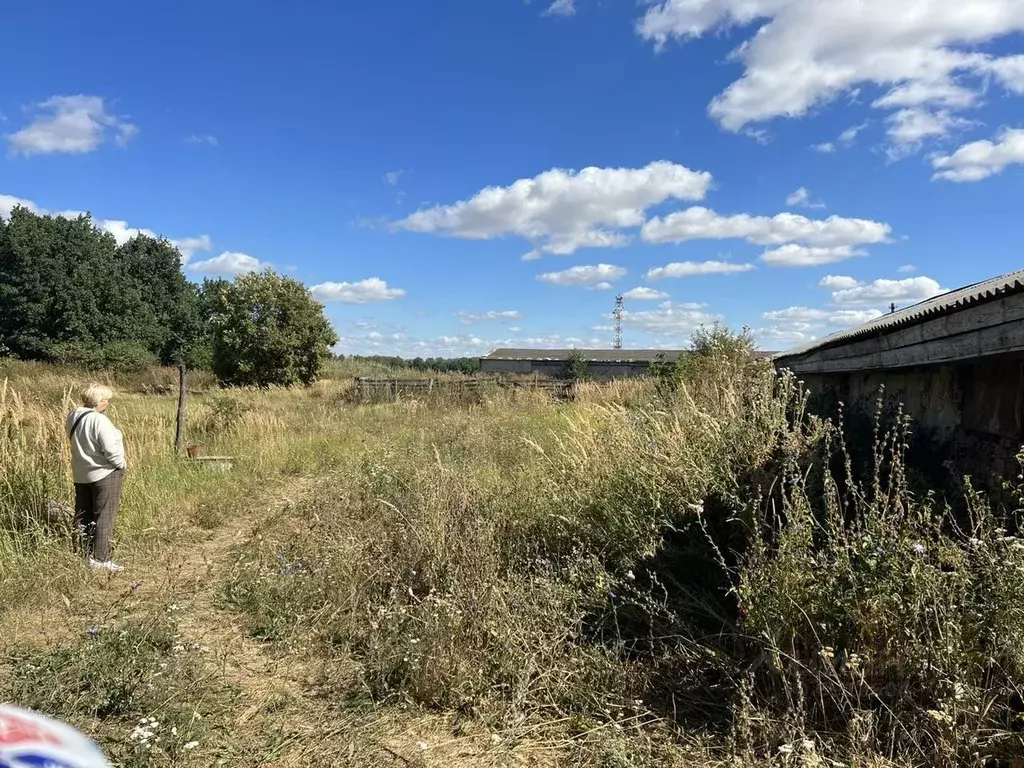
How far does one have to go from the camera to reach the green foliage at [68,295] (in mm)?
38906

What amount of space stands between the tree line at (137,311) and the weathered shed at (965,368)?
27.2 metres

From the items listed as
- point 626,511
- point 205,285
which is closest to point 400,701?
point 626,511

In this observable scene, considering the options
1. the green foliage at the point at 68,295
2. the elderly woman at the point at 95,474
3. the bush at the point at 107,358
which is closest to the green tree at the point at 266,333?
the bush at the point at 107,358

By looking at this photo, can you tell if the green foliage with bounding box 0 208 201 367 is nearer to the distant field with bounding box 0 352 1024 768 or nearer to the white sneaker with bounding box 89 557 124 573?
the white sneaker with bounding box 89 557 124 573

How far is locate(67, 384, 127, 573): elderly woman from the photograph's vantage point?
4918 mm

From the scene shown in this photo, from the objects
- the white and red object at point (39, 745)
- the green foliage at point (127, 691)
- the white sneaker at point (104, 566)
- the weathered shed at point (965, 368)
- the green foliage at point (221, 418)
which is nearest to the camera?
the white and red object at point (39, 745)

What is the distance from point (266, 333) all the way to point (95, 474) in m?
24.9

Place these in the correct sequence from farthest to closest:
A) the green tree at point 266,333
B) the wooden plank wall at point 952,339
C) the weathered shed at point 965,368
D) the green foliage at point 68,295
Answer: the green foliage at point 68,295 < the green tree at point 266,333 < the weathered shed at point 965,368 < the wooden plank wall at point 952,339

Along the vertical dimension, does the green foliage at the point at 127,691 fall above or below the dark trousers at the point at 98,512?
below

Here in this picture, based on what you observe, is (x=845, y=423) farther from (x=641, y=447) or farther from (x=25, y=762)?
(x=25, y=762)

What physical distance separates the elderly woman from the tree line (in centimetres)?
2416

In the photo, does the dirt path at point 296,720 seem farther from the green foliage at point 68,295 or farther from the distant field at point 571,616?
the green foliage at point 68,295

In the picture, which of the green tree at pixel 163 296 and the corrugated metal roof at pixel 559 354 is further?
the corrugated metal roof at pixel 559 354

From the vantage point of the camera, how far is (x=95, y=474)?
497 centimetres
